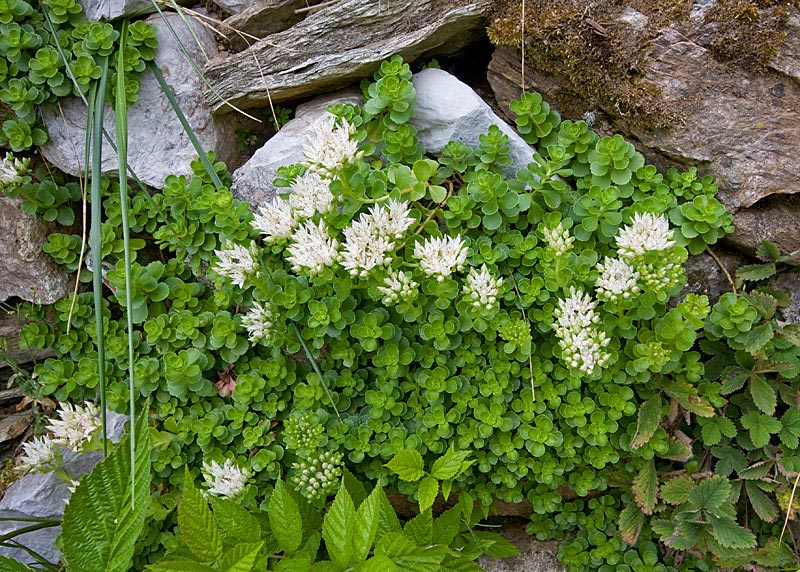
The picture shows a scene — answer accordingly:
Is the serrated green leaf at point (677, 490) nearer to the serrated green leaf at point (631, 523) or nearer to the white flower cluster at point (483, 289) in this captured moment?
the serrated green leaf at point (631, 523)

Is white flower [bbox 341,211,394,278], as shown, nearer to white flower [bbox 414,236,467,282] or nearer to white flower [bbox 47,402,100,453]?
white flower [bbox 414,236,467,282]

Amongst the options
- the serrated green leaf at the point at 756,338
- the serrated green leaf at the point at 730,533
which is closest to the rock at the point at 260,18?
the serrated green leaf at the point at 756,338

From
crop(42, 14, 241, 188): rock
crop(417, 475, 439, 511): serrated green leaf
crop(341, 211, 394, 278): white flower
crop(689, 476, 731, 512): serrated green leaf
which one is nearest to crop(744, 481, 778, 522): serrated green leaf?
crop(689, 476, 731, 512): serrated green leaf

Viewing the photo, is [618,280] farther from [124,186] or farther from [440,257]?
[124,186]

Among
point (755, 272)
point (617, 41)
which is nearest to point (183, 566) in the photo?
point (755, 272)

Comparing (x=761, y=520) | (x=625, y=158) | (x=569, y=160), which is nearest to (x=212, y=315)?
(x=569, y=160)
